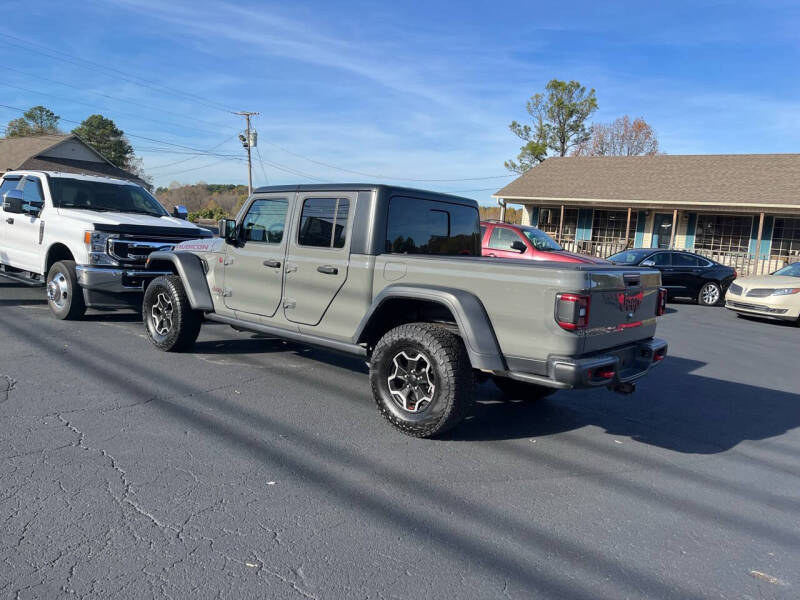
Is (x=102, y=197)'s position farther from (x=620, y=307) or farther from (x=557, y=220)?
(x=557, y=220)

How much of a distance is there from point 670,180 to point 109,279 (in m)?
23.1

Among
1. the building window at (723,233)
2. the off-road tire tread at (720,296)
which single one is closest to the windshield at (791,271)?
the off-road tire tread at (720,296)

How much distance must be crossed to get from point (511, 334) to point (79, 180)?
7.67 m

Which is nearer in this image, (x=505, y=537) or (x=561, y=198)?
(x=505, y=537)

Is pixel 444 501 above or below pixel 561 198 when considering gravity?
below

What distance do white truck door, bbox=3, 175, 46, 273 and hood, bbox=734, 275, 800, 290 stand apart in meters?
12.8

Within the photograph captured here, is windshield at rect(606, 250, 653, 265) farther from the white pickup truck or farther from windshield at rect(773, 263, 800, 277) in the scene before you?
the white pickup truck

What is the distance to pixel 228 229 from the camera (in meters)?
6.09

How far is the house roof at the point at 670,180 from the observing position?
2239 cm

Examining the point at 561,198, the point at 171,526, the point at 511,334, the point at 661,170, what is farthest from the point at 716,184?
the point at 171,526

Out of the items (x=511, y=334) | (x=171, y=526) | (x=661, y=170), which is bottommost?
(x=171, y=526)

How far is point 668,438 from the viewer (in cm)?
494

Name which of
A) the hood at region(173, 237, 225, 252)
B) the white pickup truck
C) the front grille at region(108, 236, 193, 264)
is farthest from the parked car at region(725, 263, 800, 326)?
the front grille at region(108, 236, 193, 264)

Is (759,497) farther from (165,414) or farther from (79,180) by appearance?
(79,180)
